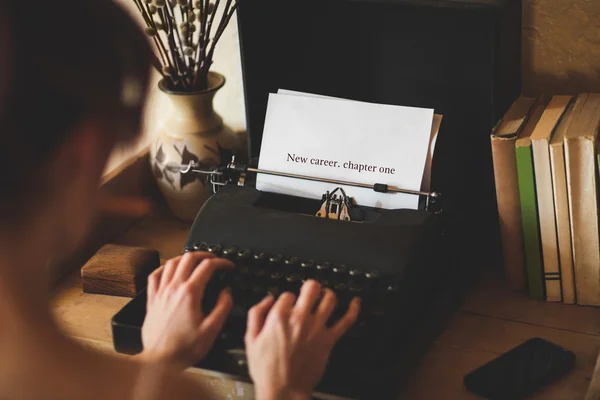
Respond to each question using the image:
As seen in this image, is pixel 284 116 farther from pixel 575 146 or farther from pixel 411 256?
pixel 575 146

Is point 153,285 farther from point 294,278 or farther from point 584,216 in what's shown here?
point 584,216

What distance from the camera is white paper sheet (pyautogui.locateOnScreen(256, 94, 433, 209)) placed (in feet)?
4.33

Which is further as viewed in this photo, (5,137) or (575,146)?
(575,146)

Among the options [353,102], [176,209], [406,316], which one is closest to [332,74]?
[353,102]

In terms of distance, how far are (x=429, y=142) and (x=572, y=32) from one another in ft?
1.16

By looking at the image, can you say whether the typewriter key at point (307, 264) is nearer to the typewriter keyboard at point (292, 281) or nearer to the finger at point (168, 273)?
the typewriter keyboard at point (292, 281)

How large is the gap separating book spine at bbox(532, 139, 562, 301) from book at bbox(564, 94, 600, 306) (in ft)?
0.10

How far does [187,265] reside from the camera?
117cm

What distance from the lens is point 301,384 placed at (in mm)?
1020

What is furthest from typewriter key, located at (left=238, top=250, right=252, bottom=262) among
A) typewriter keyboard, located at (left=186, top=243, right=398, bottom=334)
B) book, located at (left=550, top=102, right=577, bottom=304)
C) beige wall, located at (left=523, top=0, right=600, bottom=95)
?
beige wall, located at (left=523, top=0, right=600, bottom=95)

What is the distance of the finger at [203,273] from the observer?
3.73 ft

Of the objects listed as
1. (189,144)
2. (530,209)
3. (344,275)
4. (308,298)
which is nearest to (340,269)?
(344,275)

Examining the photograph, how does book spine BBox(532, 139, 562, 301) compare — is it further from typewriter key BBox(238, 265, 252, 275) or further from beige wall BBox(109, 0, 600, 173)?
typewriter key BBox(238, 265, 252, 275)

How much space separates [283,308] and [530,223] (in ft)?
1.53
